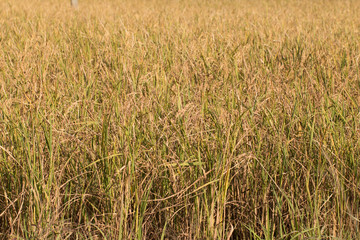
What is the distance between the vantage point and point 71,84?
1742mm

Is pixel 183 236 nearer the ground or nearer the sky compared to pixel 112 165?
nearer the ground

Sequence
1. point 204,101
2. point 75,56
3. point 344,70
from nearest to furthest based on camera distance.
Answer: point 204,101, point 344,70, point 75,56

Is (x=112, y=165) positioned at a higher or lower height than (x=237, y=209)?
higher

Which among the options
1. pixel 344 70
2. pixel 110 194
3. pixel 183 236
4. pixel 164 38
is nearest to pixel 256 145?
pixel 183 236

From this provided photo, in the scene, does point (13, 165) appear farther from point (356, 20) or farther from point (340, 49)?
point (356, 20)

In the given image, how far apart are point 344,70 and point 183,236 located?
146 cm

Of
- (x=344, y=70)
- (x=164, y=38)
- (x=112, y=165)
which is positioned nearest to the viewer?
(x=112, y=165)

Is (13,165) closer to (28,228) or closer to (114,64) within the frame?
(28,228)

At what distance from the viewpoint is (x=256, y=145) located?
50.4 inches

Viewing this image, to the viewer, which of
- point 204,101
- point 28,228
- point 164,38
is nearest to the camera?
point 28,228

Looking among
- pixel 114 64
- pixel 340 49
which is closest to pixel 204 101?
pixel 114 64

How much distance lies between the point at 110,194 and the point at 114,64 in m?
1.22

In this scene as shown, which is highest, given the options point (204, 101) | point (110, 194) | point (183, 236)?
point (204, 101)

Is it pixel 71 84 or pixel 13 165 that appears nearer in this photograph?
pixel 13 165
